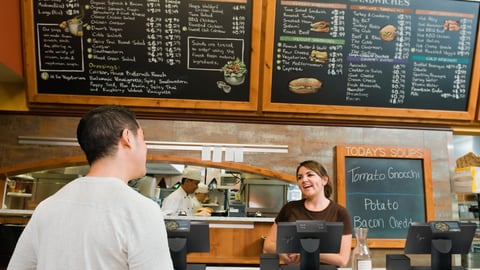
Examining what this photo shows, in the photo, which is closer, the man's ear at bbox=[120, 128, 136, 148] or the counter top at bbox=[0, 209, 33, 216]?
the man's ear at bbox=[120, 128, 136, 148]

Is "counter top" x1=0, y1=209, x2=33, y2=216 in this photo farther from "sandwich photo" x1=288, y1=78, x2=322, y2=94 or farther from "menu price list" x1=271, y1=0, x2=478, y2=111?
"sandwich photo" x1=288, y1=78, x2=322, y2=94

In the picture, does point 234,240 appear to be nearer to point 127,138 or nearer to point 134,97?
point 134,97

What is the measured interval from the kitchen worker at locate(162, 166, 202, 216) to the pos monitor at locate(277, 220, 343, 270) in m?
2.22

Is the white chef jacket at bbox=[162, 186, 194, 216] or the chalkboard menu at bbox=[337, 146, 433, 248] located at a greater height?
the chalkboard menu at bbox=[337, 146, 433, 248]

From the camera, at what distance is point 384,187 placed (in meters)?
3.09

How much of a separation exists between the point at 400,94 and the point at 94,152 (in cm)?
263

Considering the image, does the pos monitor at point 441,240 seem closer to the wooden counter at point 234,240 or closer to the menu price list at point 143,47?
the wooden counter at point 234,240

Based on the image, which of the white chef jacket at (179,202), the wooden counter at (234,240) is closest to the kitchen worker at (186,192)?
the white chef jacket at (179,202)

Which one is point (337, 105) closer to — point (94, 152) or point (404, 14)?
point (404, 14)

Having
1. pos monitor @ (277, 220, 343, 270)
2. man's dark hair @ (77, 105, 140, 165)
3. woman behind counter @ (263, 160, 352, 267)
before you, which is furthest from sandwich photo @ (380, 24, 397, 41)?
man's dark hair @ (77, 105, 140, 165)

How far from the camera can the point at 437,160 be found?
320 cm

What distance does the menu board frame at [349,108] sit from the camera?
2.95 metres

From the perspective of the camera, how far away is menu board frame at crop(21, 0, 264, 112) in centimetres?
285

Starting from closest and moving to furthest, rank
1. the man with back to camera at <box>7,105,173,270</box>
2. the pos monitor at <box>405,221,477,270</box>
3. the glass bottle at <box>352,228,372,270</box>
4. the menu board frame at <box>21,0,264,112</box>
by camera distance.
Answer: the man with back to camera at <box>7,105,173,270</box> → the glass bottle at <box>352,228,372,270</box> → the pos monitor at <box>405,221,477,270</box> → the menu board frame at <box>21,0,264,112</box>
